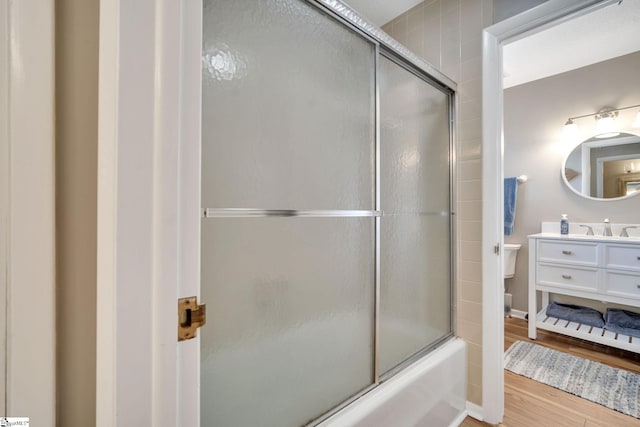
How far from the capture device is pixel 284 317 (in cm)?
93

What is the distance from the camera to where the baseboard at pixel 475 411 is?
1523 millimetres

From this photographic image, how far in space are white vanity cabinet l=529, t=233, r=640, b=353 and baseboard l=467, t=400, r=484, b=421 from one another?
1.36m

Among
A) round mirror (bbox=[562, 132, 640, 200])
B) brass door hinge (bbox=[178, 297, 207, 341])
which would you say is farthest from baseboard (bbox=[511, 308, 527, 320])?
brass door hinge (bbox=[178, 297, 207, 341])

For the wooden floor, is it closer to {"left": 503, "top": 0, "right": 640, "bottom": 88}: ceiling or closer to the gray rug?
the gray rug

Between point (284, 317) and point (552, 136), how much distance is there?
3.32 meters

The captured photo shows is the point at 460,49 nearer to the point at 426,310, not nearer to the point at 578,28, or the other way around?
the point at 578,28

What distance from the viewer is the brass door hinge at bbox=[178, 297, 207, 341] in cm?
42

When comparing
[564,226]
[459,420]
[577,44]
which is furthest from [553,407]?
[577,44]

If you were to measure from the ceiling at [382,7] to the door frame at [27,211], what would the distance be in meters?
1.85

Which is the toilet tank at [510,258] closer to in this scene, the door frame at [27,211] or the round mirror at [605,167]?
the round mirror at [605,167]

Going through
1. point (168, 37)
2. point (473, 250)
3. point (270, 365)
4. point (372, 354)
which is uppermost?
point (168, 37)

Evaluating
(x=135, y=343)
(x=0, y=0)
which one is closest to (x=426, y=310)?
(x=135, y=343)

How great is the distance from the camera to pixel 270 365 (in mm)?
888

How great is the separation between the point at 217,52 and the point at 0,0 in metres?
0.46
